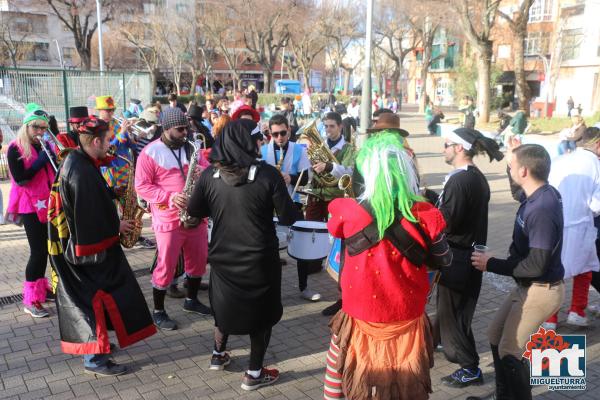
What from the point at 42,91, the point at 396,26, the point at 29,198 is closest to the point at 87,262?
the point at 29,198

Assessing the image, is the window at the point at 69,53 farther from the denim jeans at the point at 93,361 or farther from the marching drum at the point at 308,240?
the denim jeans at the point at 93,361

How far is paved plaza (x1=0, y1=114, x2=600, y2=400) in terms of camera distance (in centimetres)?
381

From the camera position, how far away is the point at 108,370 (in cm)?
401

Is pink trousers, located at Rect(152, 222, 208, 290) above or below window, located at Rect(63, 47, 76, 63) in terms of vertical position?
below

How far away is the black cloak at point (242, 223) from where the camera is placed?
345 cm

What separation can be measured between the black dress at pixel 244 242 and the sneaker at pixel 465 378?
4.90ft

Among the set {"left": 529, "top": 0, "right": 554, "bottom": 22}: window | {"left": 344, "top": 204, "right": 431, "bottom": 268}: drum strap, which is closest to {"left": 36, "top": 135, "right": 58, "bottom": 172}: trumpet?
{"left": 344, "top": 204, "right": 431, "bottom": 268}: drum strap

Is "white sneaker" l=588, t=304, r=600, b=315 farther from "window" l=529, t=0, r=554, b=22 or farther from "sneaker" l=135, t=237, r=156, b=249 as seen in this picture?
"window" l=529, t=0, r=554, b=22

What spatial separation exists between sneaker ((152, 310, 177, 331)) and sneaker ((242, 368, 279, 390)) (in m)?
1.21

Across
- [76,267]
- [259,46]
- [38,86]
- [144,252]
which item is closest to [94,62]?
[259,46]

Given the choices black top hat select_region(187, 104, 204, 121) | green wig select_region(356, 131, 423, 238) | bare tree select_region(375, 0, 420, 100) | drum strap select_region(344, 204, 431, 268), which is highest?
bare tree select_region(375, 0, 420, 100)

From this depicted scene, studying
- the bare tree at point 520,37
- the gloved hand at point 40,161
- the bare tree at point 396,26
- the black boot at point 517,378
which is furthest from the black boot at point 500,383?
the bare tree at point 396,26

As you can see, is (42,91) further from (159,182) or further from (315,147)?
(315,147)

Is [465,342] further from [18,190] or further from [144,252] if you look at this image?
[144,252]
